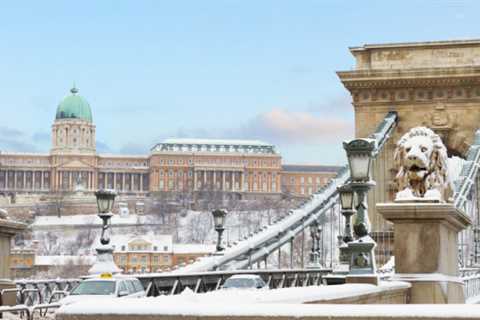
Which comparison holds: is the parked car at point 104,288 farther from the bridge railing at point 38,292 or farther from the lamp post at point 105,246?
the bridge railing at point 38,292

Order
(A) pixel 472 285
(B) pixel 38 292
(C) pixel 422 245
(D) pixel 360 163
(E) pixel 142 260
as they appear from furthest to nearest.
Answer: (E) pixel 142 260
(B) pixel 38 292
(A) pixel 472 285
(D) pixel 360 163
(C) pixel 422 245

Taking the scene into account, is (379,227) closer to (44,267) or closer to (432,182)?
(432,182)

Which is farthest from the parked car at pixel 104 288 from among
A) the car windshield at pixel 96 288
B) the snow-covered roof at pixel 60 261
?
the snow-covered roof at pixel 60 261

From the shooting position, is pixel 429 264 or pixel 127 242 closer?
pixel 429 264

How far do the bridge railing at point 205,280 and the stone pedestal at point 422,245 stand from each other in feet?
38.0

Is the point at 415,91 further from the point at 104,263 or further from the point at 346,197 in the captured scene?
the point at 104,263

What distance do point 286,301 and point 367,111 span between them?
3167cm

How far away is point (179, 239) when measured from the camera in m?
182

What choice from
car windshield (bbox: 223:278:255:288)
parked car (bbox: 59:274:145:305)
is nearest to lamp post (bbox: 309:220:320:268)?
car windshield (bbox: 223:278:255:288)

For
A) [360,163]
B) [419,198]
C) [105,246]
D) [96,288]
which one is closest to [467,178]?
[105,246]

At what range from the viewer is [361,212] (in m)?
15.0

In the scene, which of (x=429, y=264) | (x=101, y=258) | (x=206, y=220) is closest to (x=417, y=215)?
(x=429, y=264)

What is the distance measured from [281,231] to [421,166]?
21760 millimetres

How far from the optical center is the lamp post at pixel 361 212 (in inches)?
555
